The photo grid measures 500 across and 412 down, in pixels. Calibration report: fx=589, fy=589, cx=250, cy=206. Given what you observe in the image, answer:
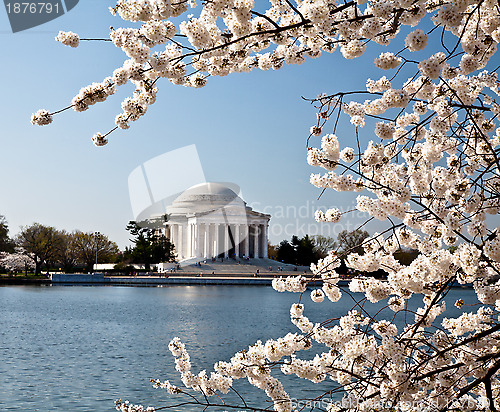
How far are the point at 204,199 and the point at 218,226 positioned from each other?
246 inches

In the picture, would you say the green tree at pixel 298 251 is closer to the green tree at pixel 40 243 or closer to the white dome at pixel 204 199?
the white dome at pixel 204 199

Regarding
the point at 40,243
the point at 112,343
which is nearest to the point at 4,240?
the point at 40,243

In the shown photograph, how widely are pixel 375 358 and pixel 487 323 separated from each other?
124 cm

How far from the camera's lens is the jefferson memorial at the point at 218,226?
99750 millimetres

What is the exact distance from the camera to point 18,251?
82875mm

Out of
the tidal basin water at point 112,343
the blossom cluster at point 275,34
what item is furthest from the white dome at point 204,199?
the blossom cluster at point 275,34

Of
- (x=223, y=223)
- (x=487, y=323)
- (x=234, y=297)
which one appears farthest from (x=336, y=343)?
(x=223, y=223)

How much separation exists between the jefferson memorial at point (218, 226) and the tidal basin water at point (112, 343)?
2136 inches

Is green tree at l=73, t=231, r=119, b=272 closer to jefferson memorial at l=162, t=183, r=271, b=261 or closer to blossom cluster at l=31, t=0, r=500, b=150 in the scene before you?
jefferson memorial at l=162, t=183, r=271, b=261

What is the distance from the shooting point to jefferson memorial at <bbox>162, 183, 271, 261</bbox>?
9975 cm

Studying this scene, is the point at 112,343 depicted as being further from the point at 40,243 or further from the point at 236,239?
the point at 236,239

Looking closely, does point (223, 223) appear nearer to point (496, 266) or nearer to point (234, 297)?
point (234, 297)

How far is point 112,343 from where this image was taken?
24.1 meters

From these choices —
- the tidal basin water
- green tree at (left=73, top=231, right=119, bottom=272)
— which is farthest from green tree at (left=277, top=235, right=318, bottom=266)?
the tidal basin water
